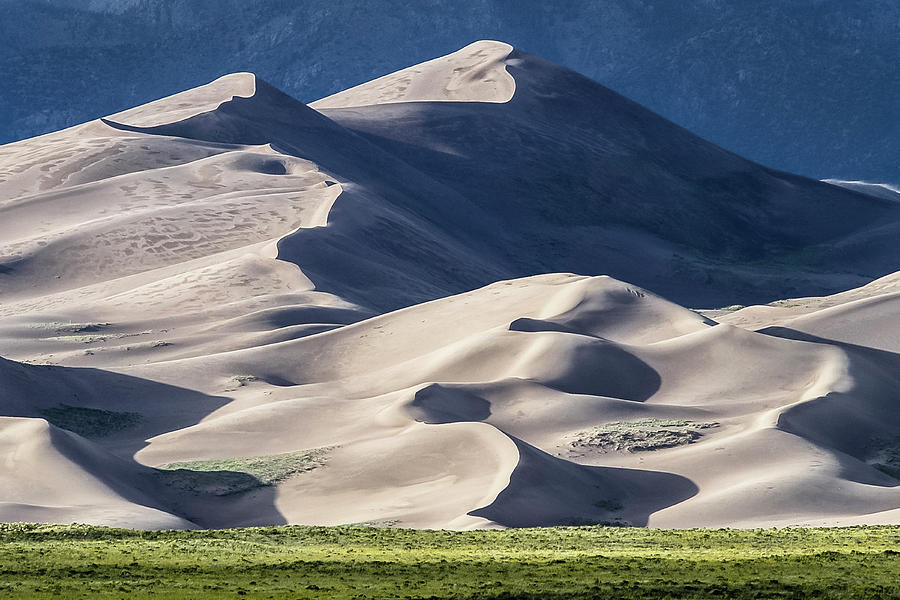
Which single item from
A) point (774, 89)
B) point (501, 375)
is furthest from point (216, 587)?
point (774, 89)

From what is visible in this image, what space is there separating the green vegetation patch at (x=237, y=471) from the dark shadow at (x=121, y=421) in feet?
0.18

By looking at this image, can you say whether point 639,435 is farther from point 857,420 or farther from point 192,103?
point 192,103

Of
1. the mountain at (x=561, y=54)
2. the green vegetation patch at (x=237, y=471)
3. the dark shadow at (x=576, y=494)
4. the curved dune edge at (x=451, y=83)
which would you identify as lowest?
the green vegetation patch at (x=237, y=471)

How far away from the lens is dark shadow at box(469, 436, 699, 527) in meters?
23.6

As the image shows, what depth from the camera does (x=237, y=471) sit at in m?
27.7

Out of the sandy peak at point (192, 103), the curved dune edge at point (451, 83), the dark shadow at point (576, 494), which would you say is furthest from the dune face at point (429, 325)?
the curved dune edge at point (451, 83)

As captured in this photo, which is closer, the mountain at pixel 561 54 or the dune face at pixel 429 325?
the dune face at pixel 429 325

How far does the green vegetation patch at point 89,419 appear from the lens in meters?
32.1

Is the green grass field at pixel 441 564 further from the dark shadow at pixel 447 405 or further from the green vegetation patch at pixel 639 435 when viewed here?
the dark shadow at pixel 447 405

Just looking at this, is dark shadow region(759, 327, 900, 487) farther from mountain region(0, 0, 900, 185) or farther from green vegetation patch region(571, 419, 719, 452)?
mountain region(0, 0, 900, 185)

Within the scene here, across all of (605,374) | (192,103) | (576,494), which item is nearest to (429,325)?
(605,374)

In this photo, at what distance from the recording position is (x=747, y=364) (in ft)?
110

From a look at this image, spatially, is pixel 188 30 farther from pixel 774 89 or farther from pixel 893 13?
pixel 893 13

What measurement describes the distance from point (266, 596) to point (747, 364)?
21690 millimetres
